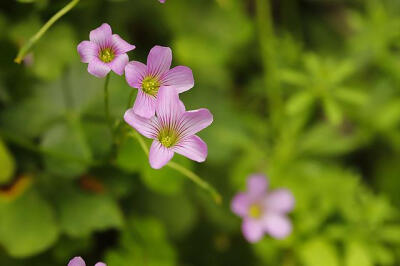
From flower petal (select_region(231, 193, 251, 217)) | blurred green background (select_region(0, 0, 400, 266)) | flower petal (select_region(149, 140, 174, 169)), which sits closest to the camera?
flower petal (select_region(149, 140, 174, 169))

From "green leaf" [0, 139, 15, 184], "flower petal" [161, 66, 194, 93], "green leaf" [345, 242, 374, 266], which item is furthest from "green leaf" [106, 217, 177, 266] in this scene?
"flower petal" [161, 66, 194, 93]

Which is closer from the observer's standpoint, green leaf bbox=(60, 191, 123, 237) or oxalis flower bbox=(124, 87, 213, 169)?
oxalis flower bbox=(124, 87, 213, 169)

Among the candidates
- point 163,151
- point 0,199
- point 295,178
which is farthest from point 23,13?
point 295,178

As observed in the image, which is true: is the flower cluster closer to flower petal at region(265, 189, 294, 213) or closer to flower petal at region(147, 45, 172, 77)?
flower petal at region(147, 45, 172, 77)

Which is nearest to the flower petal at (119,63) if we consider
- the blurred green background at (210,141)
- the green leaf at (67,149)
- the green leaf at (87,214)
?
the blurred green background at (210,141)

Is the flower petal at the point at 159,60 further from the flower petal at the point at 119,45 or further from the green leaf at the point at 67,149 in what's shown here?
the green leaf at the point at 67,149

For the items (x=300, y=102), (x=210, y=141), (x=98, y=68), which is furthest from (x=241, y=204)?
(x=98, y=68)

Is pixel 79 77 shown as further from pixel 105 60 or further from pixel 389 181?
pixel 389 181
